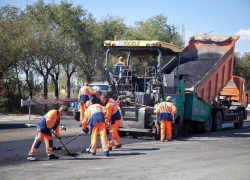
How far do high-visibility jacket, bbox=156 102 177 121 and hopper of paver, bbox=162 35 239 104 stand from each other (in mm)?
1992

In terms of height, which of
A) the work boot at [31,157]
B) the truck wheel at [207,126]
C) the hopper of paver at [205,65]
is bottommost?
the work boot at [31,157]

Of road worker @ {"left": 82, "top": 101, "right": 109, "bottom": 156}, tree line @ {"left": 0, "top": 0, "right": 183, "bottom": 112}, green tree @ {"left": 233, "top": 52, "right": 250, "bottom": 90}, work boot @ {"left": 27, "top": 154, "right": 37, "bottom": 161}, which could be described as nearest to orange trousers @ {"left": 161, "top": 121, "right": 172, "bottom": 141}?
road worker @ {"left": 82, "top": 101, "right": 109, "bottom": 156}

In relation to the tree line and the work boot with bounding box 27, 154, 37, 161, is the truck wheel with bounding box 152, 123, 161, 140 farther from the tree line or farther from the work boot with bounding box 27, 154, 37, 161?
Answer: the tree line

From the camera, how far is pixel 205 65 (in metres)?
15.4

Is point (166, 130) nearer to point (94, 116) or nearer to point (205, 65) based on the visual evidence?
point (94, 116)

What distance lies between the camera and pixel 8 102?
80.7ft

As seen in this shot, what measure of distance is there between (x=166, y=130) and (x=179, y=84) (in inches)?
76.7

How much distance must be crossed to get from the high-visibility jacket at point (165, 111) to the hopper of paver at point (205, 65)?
199 centimetres

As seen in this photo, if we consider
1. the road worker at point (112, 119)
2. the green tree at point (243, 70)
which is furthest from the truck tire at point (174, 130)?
the green tree at point (243, 70)

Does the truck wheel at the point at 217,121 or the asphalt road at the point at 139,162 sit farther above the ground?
the truck wheel at the point at 217,121

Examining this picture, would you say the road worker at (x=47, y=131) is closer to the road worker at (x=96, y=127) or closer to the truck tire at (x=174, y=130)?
the road worker at (x=96, y=127)

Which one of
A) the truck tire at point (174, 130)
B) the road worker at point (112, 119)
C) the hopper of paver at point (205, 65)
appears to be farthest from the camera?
the hopper of paver at point (205, 65)

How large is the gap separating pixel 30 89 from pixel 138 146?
16.6 m

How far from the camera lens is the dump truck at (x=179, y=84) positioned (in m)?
12.6
